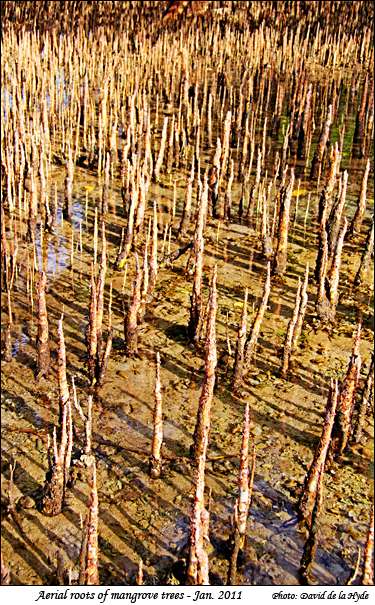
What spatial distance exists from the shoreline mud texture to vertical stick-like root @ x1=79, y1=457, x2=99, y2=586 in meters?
0.01

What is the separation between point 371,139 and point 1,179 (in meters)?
5.39

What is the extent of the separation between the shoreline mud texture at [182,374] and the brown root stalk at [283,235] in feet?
0.06

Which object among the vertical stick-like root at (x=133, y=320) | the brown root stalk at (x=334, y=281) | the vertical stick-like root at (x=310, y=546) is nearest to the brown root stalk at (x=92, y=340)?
the vertical stick-like root at (x=133, y=320)

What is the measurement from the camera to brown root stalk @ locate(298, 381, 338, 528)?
10.2ft

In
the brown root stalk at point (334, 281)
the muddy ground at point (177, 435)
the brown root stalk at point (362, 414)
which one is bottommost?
the muddy ground at point (177, 435)

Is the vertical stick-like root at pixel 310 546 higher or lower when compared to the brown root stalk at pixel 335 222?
lower

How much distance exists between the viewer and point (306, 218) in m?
6.71

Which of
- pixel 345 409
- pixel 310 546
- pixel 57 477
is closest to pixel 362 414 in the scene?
pixel 345 409

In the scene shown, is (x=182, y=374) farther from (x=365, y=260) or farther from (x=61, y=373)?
(x=365, y=260)

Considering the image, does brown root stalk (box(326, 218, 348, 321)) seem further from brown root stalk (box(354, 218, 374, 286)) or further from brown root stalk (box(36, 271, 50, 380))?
brown root stalk (box(36, 271, 50, 380))

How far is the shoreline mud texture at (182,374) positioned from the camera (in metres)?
3.07

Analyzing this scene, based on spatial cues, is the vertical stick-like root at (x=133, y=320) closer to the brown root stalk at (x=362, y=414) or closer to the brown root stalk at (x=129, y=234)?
the brown root stalk at (x=129, y=234)

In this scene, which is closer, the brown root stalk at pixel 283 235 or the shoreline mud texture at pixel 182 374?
the shoreline mud texture at pixel 182 374

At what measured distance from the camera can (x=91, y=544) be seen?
8.28 feet
